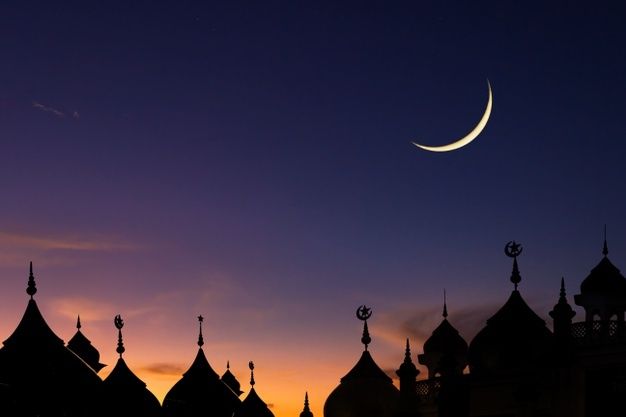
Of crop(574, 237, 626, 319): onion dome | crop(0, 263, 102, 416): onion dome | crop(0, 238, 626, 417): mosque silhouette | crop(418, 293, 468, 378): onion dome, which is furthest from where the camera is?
crop(418, 293, 468, 378): onion dome

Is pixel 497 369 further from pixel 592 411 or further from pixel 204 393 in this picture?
pixel 204 393

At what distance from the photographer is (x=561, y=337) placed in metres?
30.3

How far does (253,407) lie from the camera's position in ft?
180

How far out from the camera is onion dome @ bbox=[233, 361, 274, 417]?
54.4 meters

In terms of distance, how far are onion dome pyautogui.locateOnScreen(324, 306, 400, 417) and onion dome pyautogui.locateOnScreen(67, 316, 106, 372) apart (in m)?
19.0

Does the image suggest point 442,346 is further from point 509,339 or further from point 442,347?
point 509,339

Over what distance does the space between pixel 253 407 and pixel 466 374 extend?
22.1 meters

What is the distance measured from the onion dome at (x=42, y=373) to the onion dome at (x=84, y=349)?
43.0 feet

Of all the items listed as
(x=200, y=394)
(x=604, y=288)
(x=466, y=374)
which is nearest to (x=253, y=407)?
(x=200, y=394)

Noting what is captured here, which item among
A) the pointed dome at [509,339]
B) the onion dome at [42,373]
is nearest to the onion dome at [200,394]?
the onion dome at [42,373]

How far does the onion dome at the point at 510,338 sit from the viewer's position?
110 feet

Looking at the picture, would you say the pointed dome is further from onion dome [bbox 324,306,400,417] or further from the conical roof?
the conical roof

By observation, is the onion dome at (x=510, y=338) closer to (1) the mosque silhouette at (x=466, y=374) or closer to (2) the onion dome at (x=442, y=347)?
(1) the mosque silhouette at (x=466, y=374)

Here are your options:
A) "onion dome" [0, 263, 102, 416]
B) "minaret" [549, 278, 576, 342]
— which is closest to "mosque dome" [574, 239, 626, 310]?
"minaret" [549, 278, 576, 342]
